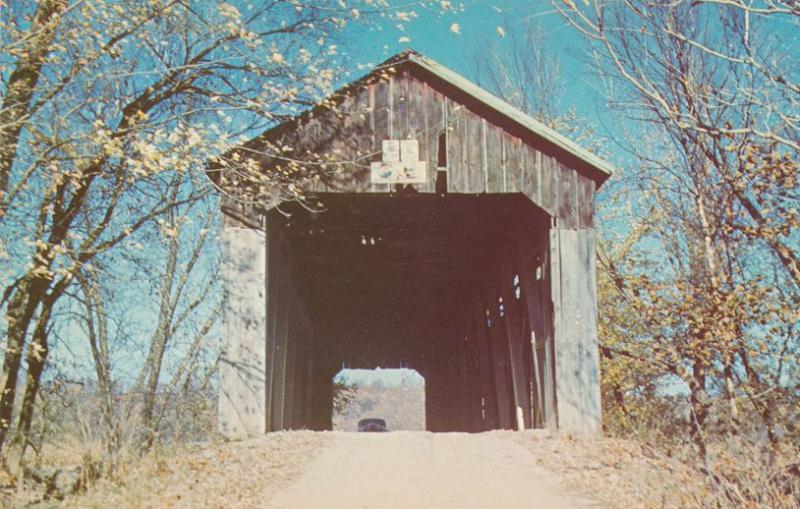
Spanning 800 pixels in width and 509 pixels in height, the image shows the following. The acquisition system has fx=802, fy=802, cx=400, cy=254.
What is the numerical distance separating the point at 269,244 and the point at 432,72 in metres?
3.89

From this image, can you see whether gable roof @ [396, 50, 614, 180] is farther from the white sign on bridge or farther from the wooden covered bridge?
the white sign on bridge

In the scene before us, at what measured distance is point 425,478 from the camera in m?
8.98

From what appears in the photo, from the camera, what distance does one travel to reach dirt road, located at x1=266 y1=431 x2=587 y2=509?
7.77 metres

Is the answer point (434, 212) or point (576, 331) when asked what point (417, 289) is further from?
point (576, 331)

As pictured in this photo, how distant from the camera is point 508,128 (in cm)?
1311

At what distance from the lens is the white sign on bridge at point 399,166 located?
12828 mm

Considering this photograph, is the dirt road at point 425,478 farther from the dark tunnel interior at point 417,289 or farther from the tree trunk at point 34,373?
the tree trunk at point 34,373

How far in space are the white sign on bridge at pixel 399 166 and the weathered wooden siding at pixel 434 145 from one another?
10cm

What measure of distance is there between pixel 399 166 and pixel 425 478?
552 centimetres

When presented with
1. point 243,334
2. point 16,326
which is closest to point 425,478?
point 243,334

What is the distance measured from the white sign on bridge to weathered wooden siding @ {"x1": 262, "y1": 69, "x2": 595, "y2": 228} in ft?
0.33

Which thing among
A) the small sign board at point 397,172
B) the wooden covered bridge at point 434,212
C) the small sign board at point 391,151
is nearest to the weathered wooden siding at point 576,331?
the wooden covered bridge at point 434,212

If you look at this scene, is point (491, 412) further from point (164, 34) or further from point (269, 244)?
point (164, 34)

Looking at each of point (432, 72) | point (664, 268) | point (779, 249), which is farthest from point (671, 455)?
point (664, 268)
